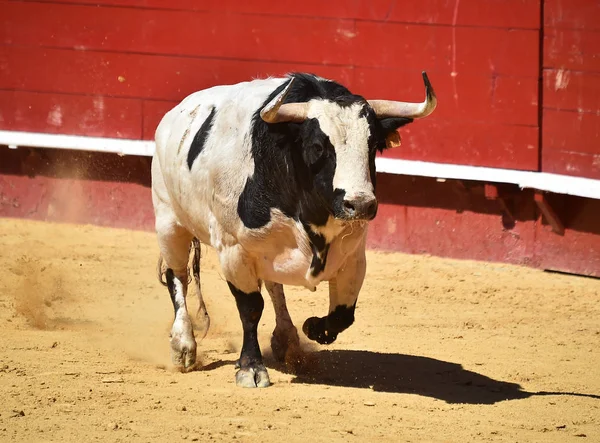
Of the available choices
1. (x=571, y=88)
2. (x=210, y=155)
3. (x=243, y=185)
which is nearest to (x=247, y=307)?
(x=243, y=185)

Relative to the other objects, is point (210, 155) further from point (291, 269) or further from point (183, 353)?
point (183, 353)

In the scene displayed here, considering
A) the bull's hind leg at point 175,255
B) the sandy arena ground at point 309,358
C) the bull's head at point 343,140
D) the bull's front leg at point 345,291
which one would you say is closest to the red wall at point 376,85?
the sandy arena ground at point 309,358

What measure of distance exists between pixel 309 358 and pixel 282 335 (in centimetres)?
22

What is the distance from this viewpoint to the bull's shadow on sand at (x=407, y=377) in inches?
215

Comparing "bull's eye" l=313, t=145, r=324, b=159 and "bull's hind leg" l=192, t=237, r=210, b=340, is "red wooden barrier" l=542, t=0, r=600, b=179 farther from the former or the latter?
"bull's eye" l=313, t=145, r=324, b=159

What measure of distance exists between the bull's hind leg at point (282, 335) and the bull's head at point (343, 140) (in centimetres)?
106

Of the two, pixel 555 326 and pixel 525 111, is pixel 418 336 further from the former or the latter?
pixel 525 111

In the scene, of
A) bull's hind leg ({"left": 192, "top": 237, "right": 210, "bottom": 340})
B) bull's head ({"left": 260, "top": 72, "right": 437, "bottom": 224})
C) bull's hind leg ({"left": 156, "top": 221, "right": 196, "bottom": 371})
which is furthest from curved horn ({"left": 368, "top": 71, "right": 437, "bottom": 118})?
bull's hind leg ({"left": 192, "top": 237, "right": 210, "bottom": 340})

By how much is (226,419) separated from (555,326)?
105 inches

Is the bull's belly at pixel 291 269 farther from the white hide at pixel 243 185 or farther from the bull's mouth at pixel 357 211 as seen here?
the bull's mouth at pixel 357 211

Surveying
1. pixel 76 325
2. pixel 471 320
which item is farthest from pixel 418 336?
pixel 76 325

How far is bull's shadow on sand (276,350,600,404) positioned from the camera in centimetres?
546

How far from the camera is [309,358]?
593 centimetres

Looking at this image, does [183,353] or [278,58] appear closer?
[183,353]
